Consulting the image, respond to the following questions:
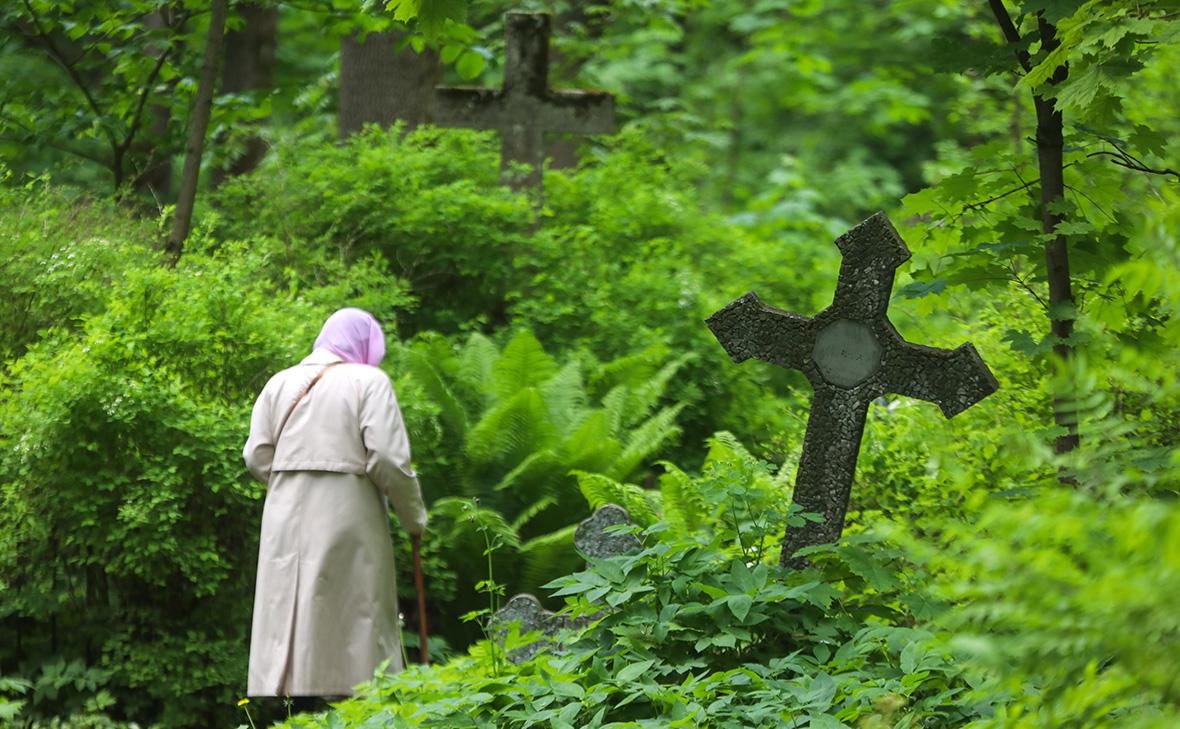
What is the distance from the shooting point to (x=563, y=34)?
45.2ft

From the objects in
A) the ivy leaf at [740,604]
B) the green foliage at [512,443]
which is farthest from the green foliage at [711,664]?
the green foliage at [512,443]

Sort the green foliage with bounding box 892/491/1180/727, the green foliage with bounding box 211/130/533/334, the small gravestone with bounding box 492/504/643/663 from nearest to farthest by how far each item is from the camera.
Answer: the green foliage with bounding box 892/491/1180/727
the small gravestone with bounding box 492/504/643/663
the green foliage with bounding box 211/130/533/334

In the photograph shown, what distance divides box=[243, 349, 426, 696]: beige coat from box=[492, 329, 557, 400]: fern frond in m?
2.33

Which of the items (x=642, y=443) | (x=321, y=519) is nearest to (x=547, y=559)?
(x=642, y=443)

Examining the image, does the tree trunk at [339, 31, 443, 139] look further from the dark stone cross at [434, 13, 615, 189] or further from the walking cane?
the walking cane

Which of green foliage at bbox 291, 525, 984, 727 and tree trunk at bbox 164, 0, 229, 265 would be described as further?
tree trunk at bbox 164, 0, 229, 265

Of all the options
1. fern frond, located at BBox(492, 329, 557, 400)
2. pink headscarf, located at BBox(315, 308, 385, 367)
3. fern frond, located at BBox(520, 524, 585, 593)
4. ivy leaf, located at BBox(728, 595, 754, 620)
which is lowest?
fern frond, located at BBox(520, 524, 585, 593)

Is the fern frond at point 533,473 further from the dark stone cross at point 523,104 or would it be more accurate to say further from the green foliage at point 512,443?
the dark stone cross at point 523,104

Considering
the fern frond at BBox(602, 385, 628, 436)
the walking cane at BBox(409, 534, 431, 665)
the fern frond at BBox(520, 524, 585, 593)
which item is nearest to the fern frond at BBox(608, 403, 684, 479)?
the fern frond at BBox(602, 385, 628, 436)

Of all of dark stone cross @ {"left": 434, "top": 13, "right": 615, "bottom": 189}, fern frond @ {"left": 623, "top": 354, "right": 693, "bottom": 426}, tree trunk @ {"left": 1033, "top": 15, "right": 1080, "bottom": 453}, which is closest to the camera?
tree trunk @ {"left": 1033, "top": 15, "right": 1080, "bottom": 453}

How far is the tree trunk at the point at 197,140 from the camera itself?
7.41 metres

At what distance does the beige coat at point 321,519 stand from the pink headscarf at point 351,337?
11cm

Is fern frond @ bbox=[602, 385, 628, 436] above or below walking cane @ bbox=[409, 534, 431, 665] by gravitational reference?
above

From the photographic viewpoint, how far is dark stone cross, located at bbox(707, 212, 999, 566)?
4527 millimetres
